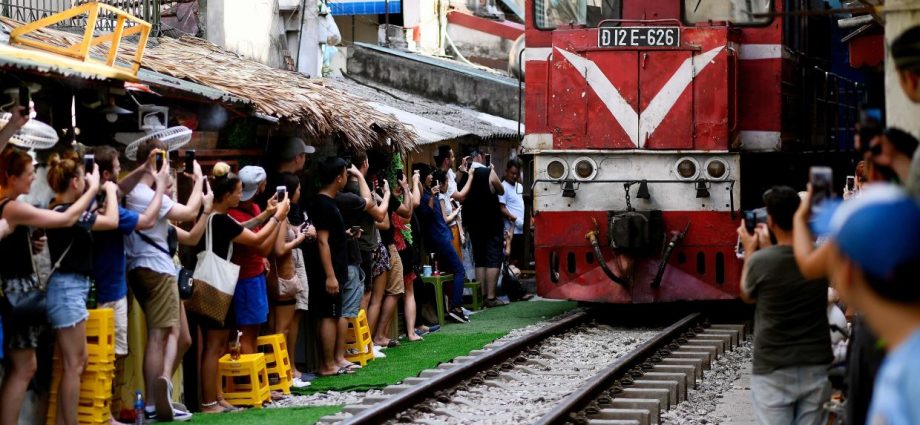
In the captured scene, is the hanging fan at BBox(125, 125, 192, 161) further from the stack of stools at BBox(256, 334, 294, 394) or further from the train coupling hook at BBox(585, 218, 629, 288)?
the train coupling hook at BBox(585, 218, 629, 288)

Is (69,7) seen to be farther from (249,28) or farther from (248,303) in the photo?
(248,303)

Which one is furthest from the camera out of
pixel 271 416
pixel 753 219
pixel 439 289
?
pixel 439 289

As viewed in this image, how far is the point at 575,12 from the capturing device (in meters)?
15.1

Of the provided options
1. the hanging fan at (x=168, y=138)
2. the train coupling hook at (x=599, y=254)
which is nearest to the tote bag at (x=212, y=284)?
the hanging fan at (x=168, y=138)

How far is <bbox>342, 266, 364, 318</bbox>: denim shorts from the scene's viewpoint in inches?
491

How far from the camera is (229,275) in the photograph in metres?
10.2

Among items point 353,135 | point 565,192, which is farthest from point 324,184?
point 565,192

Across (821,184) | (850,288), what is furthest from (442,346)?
(850,288)

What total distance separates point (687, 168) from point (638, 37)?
54.9 inches

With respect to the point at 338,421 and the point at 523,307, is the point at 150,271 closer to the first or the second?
the point at 338,421

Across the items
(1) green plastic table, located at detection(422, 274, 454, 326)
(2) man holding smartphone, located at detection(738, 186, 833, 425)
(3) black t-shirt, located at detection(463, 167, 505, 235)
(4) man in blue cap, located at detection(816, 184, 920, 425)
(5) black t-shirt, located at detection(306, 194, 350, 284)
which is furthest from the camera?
(3) black t-shirt, located at detection(463, 167, 505, 235)

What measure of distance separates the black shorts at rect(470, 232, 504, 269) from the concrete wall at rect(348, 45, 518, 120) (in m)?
6.76

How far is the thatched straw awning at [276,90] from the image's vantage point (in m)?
11.6

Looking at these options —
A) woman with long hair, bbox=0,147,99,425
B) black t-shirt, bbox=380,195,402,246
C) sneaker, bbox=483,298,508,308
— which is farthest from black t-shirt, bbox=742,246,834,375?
sneaker, bbox=483,298,508,308
